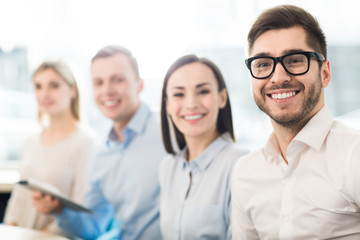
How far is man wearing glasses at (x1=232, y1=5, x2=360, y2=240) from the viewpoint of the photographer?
1.09m

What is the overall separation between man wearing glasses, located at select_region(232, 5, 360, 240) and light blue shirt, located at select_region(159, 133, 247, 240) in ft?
1.08

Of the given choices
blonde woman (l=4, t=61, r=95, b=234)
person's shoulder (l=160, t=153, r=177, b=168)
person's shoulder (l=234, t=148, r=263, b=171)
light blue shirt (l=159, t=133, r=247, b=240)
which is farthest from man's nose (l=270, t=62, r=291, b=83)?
blonde woman (l=4, t=61, r=95, b=234)

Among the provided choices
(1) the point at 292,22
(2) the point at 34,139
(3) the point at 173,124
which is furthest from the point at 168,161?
(2) the point at 34,139

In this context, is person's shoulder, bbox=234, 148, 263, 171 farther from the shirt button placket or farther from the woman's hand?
the woman's hand

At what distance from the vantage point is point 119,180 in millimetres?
2035

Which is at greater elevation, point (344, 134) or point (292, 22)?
point (292, 22)

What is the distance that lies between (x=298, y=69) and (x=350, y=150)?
0.91 ft

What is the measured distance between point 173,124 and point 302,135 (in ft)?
2.53

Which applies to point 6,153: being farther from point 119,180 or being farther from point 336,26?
point 336,26

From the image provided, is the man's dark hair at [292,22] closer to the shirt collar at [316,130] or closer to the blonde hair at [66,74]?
the shirt collar at [316,130]

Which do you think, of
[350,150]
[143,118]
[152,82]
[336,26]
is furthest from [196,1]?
[350,150]

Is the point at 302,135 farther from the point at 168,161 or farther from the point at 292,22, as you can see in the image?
the point at 168,161

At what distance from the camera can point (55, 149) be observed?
246cm

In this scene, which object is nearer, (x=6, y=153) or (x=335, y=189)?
(x=335, y=189)
